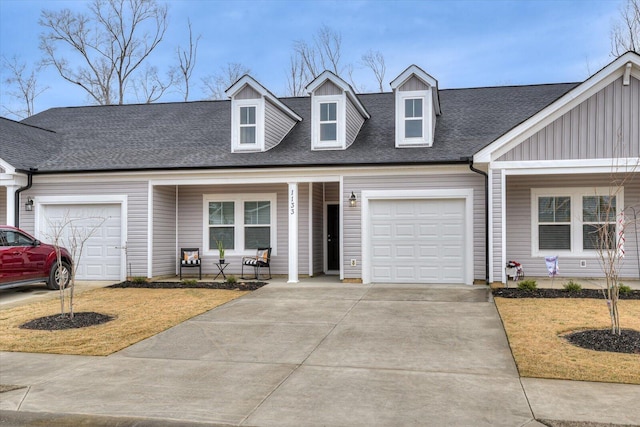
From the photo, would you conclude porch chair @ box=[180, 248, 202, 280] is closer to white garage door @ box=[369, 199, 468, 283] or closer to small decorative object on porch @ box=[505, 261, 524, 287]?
white garage door @ box=[369, 199, 468, 283]

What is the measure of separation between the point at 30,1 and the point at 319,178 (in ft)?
74.3

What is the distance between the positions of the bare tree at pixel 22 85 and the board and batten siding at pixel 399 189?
24744mm

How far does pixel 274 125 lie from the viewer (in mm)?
15297

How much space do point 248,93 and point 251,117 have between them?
26.2 inches

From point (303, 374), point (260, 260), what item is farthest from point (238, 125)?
point (303, 374)

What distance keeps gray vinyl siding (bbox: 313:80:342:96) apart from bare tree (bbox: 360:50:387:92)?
14533mm

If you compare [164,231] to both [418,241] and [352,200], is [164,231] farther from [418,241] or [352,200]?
[418,241]

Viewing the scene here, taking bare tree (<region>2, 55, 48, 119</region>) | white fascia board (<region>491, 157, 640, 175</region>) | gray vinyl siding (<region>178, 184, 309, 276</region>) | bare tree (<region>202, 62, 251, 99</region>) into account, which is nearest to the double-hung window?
white fascia board (<region>491, 157, 640, 175</region>)

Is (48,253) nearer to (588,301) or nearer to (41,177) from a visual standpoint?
(41,177)

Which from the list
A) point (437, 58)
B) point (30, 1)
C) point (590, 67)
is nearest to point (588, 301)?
point (590, 67)

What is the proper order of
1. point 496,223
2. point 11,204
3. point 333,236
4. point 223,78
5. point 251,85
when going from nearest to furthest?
point 496,223 → point 11,204 → point 251,85 → point 333,236 → point 223,78

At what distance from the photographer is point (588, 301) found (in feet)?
33.4

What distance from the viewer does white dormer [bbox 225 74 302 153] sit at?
1477 centimetres

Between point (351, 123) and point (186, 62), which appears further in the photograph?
point (186, 62)
